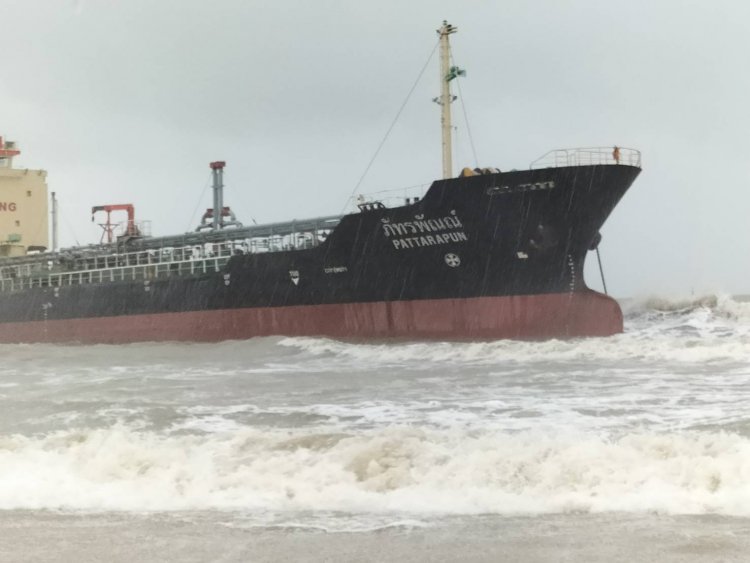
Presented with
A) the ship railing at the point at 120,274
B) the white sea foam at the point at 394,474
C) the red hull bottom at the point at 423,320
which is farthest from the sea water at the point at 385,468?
the ship railing at the point at 120,274

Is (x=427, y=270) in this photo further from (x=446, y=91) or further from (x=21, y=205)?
(x=21, y=205)

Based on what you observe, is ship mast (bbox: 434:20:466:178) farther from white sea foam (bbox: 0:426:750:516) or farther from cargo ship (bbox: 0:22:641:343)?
white sea foam (bbox: 0:426:750:516)

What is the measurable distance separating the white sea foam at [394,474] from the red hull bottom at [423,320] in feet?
33.4

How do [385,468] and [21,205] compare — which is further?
[21,205]

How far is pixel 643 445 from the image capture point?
19.5 ft

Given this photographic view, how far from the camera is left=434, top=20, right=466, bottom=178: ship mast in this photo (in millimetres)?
18547

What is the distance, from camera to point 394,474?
5637mm

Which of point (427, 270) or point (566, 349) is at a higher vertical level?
point (427, 270)

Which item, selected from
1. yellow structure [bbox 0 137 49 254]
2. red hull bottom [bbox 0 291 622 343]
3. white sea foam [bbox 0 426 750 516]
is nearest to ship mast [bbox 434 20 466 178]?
red hull bottom [bbox 0 291 622 343]

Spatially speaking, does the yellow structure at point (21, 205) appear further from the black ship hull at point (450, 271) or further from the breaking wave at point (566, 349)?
the breaking wave at point (566, 349)

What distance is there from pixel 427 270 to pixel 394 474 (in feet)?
40.3

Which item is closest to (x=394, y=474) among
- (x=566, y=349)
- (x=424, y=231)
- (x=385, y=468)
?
(x=385, y=468)

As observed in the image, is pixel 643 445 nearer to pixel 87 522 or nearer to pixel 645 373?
pixel 87 522

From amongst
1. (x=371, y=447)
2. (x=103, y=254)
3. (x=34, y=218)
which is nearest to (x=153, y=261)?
(x=103, y=254)
